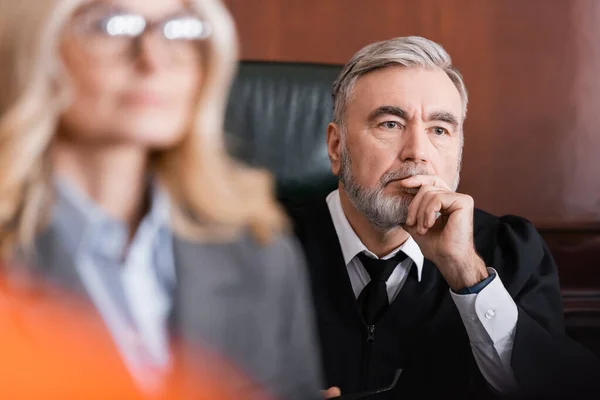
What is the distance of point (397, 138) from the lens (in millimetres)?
604

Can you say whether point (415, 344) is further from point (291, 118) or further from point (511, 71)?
point (511, 71)

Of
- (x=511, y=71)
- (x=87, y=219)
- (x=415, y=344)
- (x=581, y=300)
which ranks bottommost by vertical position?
(x=581, y=300)

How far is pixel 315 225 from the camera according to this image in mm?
623

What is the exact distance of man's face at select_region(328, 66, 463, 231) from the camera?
59 cm

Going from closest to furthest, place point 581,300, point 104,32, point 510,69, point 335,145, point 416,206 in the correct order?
point 104,32, point 416,206, point 335,145, point 581,300, point 510,69

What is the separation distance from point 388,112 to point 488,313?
0.65ft

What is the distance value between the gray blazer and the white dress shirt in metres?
0.17

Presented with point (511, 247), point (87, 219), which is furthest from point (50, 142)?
point (511, 247)

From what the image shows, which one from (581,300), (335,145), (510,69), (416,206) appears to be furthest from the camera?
(510,69)

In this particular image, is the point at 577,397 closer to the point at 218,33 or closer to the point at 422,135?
the point at 422,135

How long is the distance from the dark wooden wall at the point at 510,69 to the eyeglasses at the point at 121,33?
551mm

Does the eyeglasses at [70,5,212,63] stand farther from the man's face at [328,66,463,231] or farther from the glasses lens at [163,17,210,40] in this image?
the man's face at [328,66,463,231]

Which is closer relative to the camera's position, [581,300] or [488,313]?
[488,313]

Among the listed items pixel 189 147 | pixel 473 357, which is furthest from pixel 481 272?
pixel 189 147
